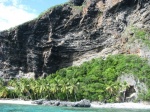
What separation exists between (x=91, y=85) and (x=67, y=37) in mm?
41960

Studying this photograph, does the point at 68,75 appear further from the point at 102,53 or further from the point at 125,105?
the point at 125,105

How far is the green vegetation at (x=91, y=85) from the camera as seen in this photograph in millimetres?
104625

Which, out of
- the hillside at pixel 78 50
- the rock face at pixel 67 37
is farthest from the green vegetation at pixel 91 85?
the rock face at pixel 67 37

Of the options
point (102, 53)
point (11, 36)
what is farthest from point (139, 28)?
point (11, 36)

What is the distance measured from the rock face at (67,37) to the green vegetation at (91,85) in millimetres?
19295

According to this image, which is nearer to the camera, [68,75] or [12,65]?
[68,75]

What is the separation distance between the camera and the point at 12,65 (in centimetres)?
15362

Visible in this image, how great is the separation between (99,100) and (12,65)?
209ft

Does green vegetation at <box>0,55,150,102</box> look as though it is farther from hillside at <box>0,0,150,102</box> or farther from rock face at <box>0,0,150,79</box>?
rock face at <box>0,0,150,79</box>

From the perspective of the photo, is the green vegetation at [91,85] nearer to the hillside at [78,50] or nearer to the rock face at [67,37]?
the hillside at [78,50]

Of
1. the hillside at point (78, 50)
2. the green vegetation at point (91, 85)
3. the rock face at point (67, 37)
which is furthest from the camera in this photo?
the rock face at point (67, 37)

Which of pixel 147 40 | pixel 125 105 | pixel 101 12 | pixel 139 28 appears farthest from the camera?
pixel 101 12

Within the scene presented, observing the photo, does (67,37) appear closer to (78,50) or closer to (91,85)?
(78,50)

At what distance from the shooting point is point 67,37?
14850cm
